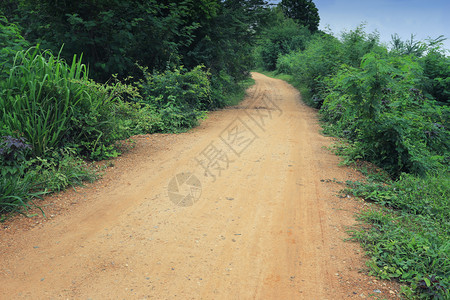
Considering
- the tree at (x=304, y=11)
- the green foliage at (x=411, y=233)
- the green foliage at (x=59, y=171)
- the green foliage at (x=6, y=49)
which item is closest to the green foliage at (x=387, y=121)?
the green foliage at (x=411, y=233)

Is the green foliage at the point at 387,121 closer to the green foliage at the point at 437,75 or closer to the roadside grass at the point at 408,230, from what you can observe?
the roadside grass at the point at 408,230

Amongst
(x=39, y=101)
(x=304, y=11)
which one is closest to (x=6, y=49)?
(x=39, y=101)

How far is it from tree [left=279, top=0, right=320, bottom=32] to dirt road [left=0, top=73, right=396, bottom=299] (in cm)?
4779

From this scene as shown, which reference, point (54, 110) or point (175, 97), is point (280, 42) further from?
point (54, 110)

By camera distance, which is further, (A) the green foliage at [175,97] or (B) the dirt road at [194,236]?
(A) the green foliage at [175,97]

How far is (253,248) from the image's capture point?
371cm

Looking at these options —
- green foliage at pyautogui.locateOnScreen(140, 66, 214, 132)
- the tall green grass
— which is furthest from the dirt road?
green foliage at pyautogui.locateOnScreen(140, 66, 214, 132)

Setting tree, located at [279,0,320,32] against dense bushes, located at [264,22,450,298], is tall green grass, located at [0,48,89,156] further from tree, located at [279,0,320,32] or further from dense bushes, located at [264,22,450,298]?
tree, located at [279,0,320,32]

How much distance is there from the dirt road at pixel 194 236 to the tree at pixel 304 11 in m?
47.8

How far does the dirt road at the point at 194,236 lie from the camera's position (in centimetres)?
308

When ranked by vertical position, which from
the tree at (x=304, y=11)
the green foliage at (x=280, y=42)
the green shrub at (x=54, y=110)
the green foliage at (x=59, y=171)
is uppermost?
the tree at (x=304, y=11)

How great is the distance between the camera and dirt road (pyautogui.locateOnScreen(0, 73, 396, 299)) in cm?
308

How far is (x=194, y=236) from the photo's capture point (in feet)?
12.8

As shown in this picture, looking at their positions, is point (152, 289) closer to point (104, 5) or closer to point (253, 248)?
point (253, 248)
